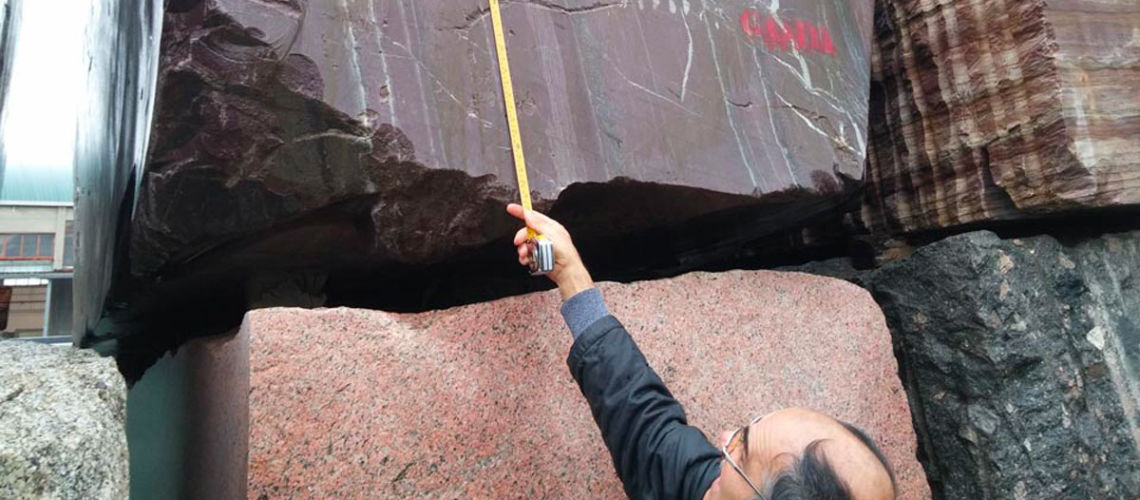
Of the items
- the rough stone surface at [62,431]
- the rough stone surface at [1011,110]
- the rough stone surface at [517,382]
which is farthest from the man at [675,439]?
the rough stone surface at [1011,110]

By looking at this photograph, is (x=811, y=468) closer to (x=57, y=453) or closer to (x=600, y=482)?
(x=600, y=482)

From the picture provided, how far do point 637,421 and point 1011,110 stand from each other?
110 centimetres

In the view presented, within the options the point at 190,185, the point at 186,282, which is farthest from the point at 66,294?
the point at 190,185

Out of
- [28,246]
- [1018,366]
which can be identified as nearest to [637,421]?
[1018,366]

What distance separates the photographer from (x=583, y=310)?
116 cm

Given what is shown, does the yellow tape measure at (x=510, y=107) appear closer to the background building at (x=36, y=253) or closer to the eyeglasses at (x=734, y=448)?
the eyeglasses at (x=734, y=448)

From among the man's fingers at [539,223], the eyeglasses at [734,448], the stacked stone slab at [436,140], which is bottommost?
the eyeglasses at [734,448]

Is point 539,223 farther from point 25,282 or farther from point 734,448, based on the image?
point 25,282

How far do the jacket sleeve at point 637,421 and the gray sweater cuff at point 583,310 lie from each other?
2 centimetres

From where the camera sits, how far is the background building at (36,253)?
3838mm

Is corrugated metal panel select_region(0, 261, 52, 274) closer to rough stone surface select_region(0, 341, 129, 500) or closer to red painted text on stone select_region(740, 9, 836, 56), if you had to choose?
rough stone surface select_region(0, 341, 129, 500)

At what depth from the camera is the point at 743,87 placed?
1526mm

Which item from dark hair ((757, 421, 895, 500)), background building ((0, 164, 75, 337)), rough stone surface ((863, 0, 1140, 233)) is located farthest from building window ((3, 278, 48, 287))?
dark hair ((757, 421, 895, 500))

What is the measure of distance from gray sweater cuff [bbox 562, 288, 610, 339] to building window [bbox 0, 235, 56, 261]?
3845 mm
